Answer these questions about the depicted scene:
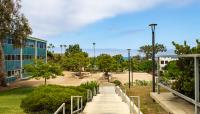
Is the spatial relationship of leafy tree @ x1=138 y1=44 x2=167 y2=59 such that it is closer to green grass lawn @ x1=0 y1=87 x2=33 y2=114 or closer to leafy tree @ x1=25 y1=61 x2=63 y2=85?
leafy tree @ x1=25 y1=61 x2=63 y2=85

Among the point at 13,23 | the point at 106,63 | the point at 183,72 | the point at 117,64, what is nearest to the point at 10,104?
the point at 13,23

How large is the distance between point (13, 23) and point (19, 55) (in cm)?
2139

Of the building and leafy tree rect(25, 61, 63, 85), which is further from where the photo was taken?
the building

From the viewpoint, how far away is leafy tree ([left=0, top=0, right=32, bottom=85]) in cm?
4781

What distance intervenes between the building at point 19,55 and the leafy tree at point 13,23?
7387 mm

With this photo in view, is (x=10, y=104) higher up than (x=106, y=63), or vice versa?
(x=106, y=63)

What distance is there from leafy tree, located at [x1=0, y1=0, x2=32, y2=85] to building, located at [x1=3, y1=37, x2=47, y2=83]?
7.39m

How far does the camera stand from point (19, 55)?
69.9 metres

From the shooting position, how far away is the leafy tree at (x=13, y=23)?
157 feet

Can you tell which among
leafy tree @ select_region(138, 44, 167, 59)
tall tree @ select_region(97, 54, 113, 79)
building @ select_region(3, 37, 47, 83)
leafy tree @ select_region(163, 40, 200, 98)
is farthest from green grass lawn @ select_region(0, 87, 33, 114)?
leafy tree @ select_region(138, 44, 167, 59)

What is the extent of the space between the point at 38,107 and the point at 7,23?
108 ft

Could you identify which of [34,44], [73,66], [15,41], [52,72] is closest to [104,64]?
[73,66]

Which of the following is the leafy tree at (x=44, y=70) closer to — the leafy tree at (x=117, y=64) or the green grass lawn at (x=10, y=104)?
the green grass lawn at (x=10, y=104)

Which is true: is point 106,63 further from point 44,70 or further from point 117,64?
point 44,70
